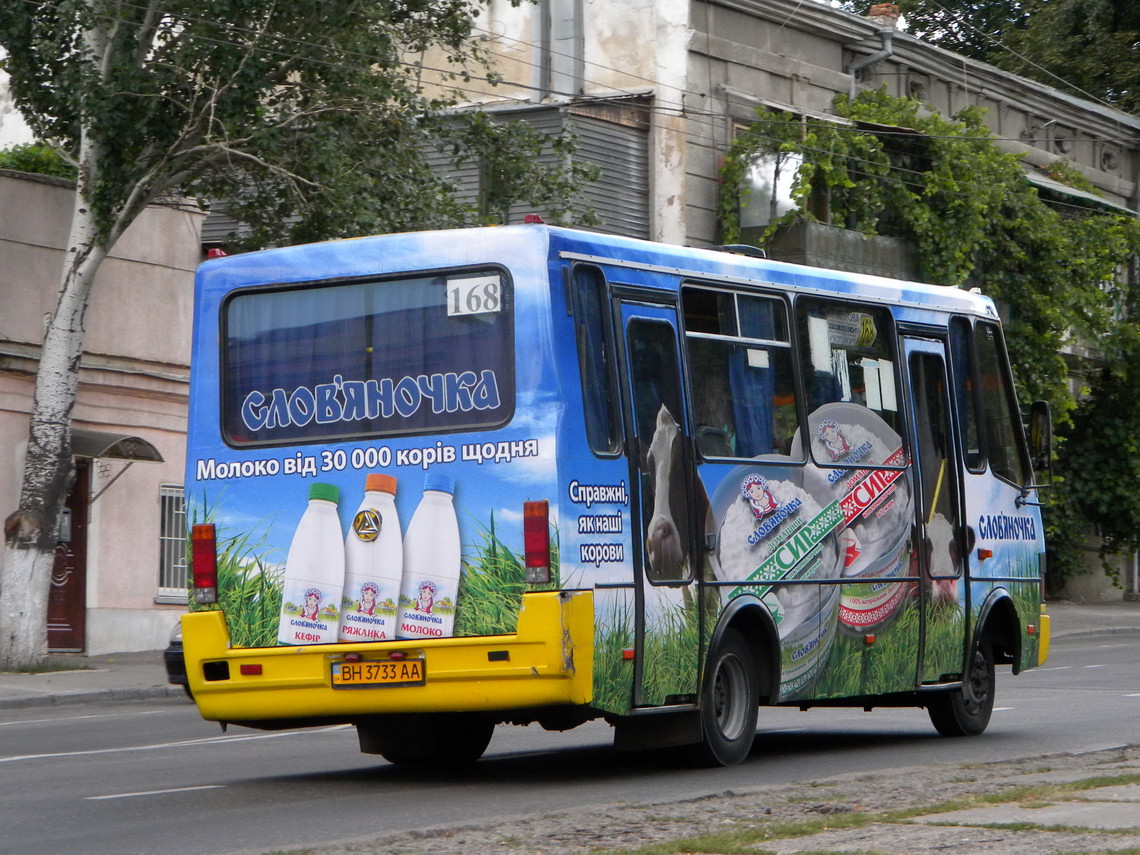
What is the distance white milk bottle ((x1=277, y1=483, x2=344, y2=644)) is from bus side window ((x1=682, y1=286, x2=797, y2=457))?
2075mm

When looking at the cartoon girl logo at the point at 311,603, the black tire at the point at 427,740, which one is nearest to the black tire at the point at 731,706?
the black tire at the point at 427,740

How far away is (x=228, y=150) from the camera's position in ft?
63.9

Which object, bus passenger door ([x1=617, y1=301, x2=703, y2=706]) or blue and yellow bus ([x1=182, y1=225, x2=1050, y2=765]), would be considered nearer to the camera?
blue and yellow bus ([x1=182, y1=225, x2=1050, y2=765])

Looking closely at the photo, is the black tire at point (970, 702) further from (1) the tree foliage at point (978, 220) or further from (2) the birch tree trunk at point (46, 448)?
(1) the tree foliage at point (978, 220)

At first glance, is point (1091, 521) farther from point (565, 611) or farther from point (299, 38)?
point (565, 611)

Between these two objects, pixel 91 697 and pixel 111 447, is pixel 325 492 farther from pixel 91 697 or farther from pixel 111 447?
pixel 111 447

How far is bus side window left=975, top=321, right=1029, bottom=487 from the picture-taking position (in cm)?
1341

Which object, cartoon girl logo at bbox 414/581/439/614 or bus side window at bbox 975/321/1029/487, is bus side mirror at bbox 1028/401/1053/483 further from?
cartoon girl logo at bbox 414/581/439/614

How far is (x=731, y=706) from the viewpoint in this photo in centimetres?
1097

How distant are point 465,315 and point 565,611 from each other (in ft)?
5.33

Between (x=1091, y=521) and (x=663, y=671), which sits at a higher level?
(x=1091, y=521)

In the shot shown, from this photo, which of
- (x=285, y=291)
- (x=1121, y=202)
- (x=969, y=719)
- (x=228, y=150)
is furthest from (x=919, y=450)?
(x=1121, y=202)

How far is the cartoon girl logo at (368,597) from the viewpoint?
9.89 m

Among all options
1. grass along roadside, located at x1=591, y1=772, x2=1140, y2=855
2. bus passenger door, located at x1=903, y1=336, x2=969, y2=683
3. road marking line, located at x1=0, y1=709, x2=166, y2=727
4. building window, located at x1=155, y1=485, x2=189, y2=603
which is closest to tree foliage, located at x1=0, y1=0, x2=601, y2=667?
road marking line, located at x1=0, y1=709, x2=166, y2=727
